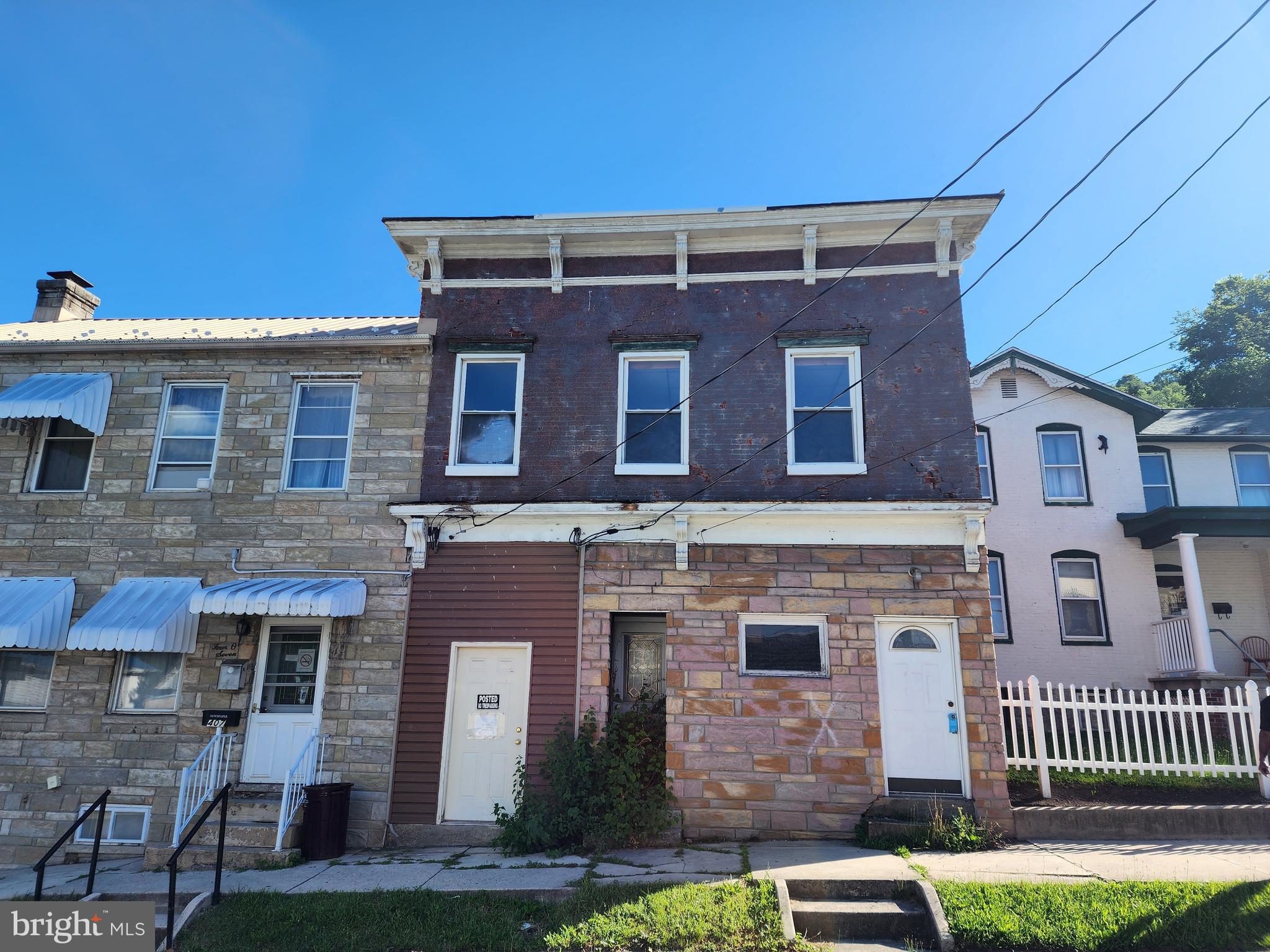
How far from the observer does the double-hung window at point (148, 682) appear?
10.7m

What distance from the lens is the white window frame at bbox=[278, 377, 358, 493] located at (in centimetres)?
1116

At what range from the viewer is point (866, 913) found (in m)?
6.86

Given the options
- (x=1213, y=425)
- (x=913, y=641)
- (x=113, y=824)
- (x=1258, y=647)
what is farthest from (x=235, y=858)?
(x=1213, y=425)

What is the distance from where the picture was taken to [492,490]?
10922 mm

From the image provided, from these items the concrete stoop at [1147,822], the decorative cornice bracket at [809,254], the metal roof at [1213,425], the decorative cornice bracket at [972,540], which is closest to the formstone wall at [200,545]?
the decorative cornice bracket at [809,254]

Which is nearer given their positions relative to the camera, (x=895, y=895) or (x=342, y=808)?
(x=895, y=895)

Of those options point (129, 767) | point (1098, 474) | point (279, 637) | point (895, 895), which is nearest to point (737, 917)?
point (895, 895)

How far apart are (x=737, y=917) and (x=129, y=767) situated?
8.26m

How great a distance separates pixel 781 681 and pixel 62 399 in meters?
10.5

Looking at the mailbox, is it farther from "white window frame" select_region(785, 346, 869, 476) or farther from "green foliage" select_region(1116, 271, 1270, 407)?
"green foliage" select_region(1116, 271, 1270, 407)

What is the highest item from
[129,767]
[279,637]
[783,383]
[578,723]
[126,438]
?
[783,383]

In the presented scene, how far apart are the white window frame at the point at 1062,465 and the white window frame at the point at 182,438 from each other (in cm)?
1620

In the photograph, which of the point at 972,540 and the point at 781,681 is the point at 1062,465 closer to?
the point at 972,540

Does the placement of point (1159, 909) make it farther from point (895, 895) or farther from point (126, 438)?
point (126, 438)
